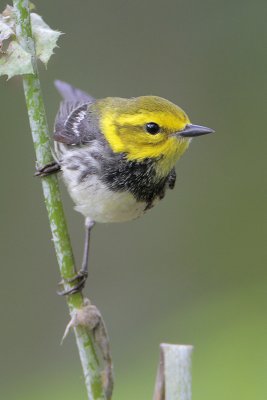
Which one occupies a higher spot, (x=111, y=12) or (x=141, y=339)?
(x=111, y=12)

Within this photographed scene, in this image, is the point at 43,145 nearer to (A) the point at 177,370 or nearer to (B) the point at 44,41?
(B) the point at 44,41

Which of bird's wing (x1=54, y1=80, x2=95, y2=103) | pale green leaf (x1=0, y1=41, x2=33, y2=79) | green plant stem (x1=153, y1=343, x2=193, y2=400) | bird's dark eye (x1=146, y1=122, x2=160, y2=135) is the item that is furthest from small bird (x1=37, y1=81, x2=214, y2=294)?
green plant stem (x1=153, y1=343, x2=193, y2=400)

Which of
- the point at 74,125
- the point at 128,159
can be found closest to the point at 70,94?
the point at 74,125

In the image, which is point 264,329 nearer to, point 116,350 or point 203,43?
point 116,350

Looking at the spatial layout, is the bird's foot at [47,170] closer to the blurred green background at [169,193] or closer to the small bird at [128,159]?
the small bird at [128,159]

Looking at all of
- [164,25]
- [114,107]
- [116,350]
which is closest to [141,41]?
[164,25]

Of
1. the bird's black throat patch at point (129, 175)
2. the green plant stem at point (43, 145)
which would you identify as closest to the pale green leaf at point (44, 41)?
the green plant stem at point (43, 145)

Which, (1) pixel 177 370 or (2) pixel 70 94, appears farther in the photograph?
(2) pixel 70 94
